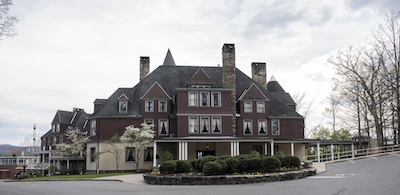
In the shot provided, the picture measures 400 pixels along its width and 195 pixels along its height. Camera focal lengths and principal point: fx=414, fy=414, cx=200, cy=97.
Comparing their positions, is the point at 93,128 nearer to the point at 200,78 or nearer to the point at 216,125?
the point at 200,78

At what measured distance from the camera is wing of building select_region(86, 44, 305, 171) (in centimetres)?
4144

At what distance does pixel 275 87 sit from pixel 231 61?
14399 millimetres

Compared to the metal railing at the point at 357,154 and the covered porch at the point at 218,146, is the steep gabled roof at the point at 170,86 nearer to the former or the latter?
the covered porch at the point at 218,146

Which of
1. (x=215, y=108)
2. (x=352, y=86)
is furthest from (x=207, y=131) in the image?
(x=352, y=86)

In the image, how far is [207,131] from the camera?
41531 millimetres

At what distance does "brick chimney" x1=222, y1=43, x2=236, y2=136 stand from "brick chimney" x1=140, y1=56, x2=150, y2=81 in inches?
401

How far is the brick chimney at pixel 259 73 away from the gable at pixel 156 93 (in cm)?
1251

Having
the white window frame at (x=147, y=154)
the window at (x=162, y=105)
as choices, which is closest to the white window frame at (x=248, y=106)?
the window at (x=162, y=105)

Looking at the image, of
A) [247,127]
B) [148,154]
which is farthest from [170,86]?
[247,127]

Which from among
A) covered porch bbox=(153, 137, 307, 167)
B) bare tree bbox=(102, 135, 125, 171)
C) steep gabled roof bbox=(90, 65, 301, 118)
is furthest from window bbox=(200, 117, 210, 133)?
bare tree bbox=(102, 135, 125, 171)

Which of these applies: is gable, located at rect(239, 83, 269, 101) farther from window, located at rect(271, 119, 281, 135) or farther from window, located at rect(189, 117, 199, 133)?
window, located at rect(189, 117, 199, 133)

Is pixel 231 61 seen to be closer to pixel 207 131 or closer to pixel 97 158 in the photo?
pixel 207 131

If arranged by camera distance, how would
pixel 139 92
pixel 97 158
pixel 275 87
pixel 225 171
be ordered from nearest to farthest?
pixel 225 171 < pixel 97 158 < pixel 139 92 < pixel 275 87

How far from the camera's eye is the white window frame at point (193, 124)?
41.2m
